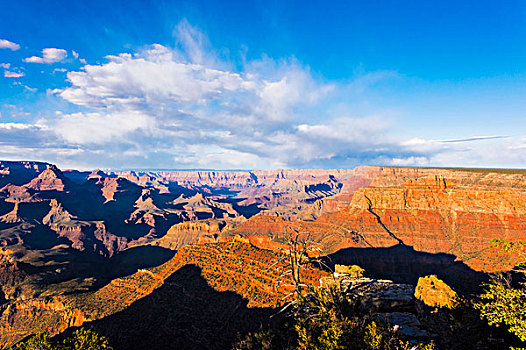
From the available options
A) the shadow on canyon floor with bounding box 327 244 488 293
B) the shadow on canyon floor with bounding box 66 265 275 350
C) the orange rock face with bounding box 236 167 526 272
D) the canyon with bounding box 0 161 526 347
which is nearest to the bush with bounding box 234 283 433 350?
the canyon with bounding box 0 161 526 347

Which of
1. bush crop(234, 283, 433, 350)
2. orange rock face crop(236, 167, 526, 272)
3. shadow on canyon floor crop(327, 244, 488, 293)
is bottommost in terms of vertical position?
shadow on canyon floor crop(327, 244, 488, 293)

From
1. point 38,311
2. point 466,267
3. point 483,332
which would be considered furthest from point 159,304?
point 466,267

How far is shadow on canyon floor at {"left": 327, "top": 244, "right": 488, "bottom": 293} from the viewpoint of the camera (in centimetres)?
11493

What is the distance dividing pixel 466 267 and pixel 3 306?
Result: 173 meters

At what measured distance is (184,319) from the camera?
173 ft

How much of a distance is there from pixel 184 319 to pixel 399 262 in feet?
374

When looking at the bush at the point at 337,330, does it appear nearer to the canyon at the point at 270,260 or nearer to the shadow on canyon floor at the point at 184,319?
the canyon at the point at 270,260

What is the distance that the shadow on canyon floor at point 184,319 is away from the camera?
47.1 metres

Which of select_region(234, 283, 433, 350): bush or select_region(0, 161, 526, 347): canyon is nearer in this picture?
select_region(234, 283, 433, 350): bush

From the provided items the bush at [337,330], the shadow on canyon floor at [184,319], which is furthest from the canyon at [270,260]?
the bush at [337,330]

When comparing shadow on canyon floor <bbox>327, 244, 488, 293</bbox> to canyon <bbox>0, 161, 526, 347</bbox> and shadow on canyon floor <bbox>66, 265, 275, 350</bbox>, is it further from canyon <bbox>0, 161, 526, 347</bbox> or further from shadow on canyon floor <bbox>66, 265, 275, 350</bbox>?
shadow on canyon floor <bbox>66, 265, 275, 350</bbox>

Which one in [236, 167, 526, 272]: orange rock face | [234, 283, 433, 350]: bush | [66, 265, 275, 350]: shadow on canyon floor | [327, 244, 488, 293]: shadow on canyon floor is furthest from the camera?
[236, 167, 526, 272]: orange rock face

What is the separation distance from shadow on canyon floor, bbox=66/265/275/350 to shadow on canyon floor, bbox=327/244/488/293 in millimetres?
67672

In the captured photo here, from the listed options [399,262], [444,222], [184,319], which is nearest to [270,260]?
[184,319]
